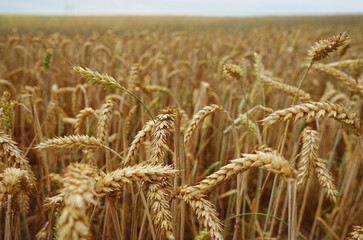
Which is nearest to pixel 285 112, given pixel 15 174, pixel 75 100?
pixel 15 174

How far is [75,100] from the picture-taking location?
1.64 meters

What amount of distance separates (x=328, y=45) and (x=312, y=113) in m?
0.30

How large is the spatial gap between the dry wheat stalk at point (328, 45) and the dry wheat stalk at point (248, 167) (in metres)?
0.49

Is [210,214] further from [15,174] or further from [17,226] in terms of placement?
[17,226]

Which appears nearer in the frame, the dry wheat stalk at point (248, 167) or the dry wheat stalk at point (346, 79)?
the dry wheat stalk at point (248, 167)

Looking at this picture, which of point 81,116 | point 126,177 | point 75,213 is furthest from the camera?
point 81,116

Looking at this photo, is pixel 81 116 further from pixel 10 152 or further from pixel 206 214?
pixel 206 214

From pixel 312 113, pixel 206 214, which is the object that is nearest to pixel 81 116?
pixel 206 214

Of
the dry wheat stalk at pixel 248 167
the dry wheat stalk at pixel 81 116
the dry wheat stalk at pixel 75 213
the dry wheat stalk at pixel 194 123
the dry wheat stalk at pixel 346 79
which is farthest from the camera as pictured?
the dry wheat stalk at pixel 346 79

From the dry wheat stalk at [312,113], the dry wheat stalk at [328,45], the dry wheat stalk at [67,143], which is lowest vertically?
the dry wheat stalk at [67,143]

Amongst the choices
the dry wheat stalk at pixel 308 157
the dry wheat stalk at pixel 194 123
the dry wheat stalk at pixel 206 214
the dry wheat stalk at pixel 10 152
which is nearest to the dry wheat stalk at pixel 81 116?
the dry wheat stalk at pixel 10 152

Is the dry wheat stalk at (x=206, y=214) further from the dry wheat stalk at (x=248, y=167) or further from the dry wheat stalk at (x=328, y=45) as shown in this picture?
the dry wheat stalk at (x=328, y=45)

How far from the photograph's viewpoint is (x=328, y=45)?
34.3 inches

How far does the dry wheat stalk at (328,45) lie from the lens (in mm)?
Result: 864
